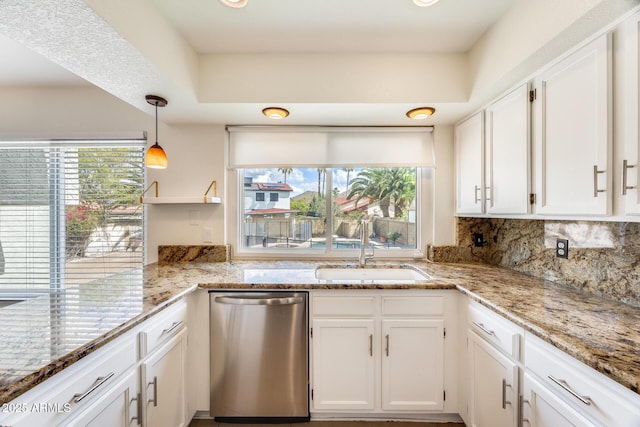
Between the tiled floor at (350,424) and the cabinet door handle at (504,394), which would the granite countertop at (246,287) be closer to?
→ the cabinet door handle at (504,394)

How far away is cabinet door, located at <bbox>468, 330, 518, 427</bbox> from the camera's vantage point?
1.25 metres

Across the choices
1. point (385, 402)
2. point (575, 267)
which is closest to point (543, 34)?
point (575, 267)

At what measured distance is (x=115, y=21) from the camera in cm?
113

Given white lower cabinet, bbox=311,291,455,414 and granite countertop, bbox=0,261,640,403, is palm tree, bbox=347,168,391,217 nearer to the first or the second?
granite countertop, bbox=0,261,640,403

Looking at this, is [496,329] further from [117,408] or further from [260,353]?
[117,408]

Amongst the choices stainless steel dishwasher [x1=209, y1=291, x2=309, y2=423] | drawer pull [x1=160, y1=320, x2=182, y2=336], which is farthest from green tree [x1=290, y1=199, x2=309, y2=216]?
drawer pull [x1=160, y1=320, x2=182, y2=336]

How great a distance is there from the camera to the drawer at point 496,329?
3.98 ft

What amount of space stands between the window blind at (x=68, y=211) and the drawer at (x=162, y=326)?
3.53ft

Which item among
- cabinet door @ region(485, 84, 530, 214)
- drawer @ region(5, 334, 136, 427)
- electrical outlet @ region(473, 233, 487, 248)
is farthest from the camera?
electrical outlet @ region(473, 233, 487, 248)

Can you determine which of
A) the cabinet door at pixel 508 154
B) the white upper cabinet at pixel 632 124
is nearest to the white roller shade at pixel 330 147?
the cabinet door at pixel 508 154

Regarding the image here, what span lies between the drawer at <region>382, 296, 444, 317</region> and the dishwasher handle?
0.53 m

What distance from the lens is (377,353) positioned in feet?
5.59

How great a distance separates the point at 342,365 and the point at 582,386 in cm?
114

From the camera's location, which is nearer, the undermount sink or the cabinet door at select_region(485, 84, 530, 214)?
the cabinet door at select_region(485, 84, 530, 214)
